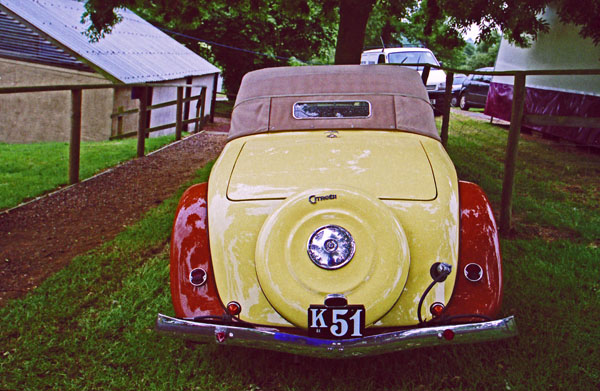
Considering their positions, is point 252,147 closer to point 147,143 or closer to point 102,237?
point 102,237

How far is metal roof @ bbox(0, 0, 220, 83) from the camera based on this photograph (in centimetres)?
1639

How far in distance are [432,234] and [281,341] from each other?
1.04 meters

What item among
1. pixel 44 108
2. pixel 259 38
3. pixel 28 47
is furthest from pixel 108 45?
pixel 259 38

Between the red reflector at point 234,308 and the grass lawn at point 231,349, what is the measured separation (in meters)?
0.40

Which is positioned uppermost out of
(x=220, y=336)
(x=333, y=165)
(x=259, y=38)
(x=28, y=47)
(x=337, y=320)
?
(x=259, y=38)

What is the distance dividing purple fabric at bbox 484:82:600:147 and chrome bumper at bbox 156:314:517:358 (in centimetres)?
771

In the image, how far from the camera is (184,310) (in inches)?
121

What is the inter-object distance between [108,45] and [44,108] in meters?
2.82

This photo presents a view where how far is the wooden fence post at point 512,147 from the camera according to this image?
16.9 ft

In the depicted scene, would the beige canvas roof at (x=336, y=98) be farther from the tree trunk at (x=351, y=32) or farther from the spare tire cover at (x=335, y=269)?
the tree trunk at (x=351, y=32)

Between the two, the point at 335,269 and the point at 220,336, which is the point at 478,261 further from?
the point at 220,336

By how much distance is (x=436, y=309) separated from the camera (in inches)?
117

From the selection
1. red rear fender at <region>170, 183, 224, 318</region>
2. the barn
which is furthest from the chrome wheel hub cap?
→ the barn

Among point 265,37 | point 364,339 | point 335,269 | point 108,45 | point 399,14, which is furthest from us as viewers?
point 265,37
